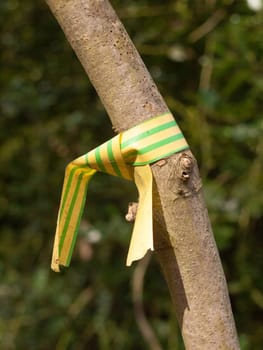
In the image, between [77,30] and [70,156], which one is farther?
[70,156]

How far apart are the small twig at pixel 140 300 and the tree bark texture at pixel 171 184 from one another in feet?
2.87

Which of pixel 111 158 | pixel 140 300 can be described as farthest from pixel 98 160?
pixel 140 300

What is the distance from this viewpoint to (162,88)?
4.41 ft

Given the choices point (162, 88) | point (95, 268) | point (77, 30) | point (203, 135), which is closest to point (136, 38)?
point (162, 88)

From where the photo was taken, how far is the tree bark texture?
0.44 meters

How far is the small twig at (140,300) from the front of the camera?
1.34m

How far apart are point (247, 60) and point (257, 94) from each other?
60mm

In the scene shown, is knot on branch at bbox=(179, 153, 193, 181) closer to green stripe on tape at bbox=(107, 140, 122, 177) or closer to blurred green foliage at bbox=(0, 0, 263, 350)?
green stripe on tape at bbox=(107, 140, 122, 177)

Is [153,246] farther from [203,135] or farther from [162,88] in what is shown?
[162,88]

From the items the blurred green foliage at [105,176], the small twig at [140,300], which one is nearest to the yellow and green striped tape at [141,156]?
the blurred green foliage at [105,176]

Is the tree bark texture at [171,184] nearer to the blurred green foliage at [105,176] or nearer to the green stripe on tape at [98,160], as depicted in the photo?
the green stripe on tape at [98,160]

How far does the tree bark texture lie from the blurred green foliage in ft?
2.27

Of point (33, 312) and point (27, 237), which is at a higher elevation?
point (27, 237)

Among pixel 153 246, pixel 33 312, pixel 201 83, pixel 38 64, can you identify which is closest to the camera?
pixel 153 246
